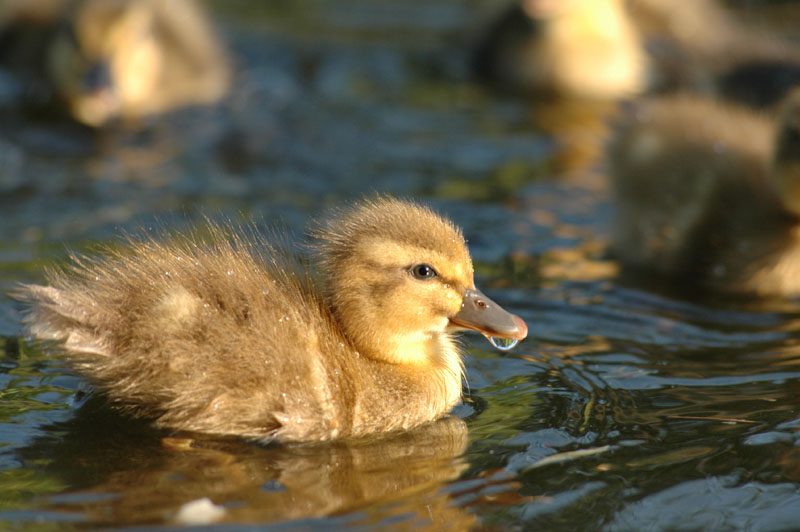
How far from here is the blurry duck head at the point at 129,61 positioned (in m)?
8.23

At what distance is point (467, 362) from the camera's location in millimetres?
4594

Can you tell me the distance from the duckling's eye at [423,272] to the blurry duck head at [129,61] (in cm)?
465

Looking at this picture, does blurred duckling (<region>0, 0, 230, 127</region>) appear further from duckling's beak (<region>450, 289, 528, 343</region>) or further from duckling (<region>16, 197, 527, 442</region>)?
duckling's beak (<region>450, 289, 528, 343</region>)

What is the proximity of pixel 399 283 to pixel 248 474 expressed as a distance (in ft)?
2.74

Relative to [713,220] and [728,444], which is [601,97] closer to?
[713,220]

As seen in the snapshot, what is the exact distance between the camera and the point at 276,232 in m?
4.46

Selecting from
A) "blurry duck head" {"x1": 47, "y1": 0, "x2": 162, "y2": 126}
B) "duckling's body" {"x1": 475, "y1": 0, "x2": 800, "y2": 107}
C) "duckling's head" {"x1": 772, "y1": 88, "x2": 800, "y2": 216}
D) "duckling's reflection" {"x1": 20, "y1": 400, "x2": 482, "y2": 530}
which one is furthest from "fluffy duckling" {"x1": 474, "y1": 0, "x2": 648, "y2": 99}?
"duckling's reflection" {"x1": 20, "y1": 400, "x2": 482, "y2": 530}

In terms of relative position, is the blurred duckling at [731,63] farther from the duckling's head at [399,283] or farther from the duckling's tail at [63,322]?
the duckling's tail at [63,322]

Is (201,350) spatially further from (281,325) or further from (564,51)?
(564,51)

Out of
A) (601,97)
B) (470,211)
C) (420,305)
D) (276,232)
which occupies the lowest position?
(420,305)

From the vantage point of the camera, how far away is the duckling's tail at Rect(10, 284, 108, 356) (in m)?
3.73

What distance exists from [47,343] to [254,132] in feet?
14.1

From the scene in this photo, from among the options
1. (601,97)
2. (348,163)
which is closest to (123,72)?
(348,163)

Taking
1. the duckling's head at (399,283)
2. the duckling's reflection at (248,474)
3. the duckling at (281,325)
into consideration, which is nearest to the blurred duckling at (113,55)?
the duckling at (281,325)
